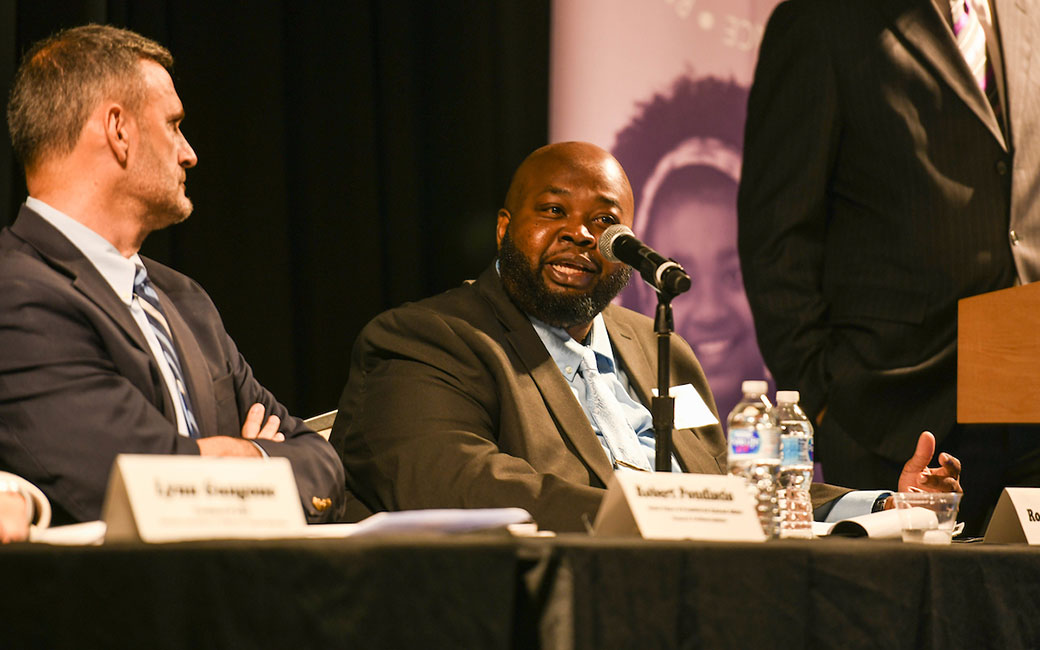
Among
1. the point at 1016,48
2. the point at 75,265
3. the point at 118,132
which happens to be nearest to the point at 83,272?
the point at 75,265

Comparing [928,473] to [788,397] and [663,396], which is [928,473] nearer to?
[788,397]

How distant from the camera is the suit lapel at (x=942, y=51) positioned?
9.18ft

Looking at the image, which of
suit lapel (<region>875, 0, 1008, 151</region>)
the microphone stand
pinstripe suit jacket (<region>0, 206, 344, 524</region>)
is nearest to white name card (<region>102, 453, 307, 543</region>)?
pinstripe suit jacket (<region>0, 206, 344, 524</region>)

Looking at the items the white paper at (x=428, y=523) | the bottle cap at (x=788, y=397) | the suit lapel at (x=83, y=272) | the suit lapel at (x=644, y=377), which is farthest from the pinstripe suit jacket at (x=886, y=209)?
the white paper at (x=428, y=523)

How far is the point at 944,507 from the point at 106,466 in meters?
1.30

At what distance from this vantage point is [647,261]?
2.00 metres

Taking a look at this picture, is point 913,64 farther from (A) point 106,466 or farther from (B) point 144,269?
(A) point 106,466

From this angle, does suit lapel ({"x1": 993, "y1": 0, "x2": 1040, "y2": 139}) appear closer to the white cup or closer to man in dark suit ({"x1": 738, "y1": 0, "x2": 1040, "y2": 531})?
man in dark suit ({"x1": 738, "y1": 0, "x2": 1040, "y2": 531})

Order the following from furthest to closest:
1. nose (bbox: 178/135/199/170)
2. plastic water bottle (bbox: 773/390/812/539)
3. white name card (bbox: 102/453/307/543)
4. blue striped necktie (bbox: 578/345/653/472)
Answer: blue striped necktie (bbox: 578/345/653/472), nose (bbox: 178/135/199/170), plastic water bottle (bbox: 773/390/812/539), white name card (bbox: 102/453/307/543)

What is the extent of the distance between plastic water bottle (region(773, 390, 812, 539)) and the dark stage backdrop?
1.55 metres

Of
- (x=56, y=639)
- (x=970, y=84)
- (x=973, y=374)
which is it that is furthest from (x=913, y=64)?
(x=56, y=639)

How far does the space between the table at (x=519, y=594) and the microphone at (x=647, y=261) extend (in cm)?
60

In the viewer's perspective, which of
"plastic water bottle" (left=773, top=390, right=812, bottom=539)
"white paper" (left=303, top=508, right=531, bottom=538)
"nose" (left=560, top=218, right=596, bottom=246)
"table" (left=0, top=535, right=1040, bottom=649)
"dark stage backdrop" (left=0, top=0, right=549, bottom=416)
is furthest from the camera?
"dark stage backdrop" (left=0, top=0, right=549, bottom=416)

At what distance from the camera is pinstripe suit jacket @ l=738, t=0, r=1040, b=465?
2740 millimetres
